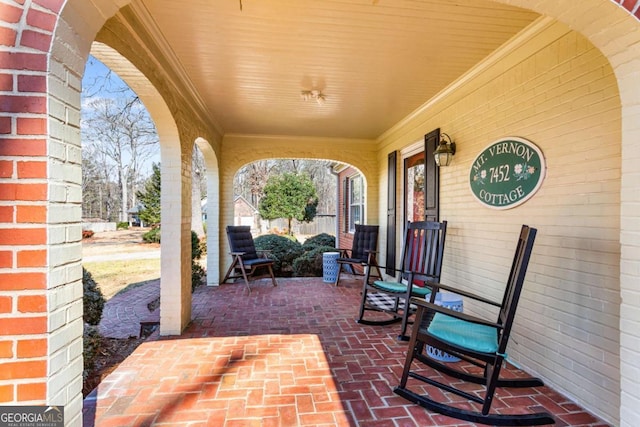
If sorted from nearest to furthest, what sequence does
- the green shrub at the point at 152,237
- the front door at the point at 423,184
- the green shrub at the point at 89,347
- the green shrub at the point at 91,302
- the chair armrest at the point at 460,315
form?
1. the chair armrest at the point at 460,315
2. the green shrub at the point at 89,347
3. the green shrub at the point at 91,302
4. the front door at the point at 423,184
5. the green shrub at the point at 152,237

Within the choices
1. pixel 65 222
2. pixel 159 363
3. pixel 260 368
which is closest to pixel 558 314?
pixel 260 368

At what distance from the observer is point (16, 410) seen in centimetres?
99

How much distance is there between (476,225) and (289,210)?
8.92 m

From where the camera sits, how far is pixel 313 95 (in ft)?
11.7

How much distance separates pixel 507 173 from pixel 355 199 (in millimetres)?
5488

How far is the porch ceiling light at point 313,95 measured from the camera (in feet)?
11.5

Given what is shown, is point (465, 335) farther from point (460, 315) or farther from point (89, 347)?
point (89, 347)

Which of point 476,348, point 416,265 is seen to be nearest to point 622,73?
point 476,348

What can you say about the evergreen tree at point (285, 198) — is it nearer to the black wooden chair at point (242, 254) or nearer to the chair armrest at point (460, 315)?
the black wooden chair at point (242, 254)

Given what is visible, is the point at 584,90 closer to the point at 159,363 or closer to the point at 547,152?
the point at 547,152

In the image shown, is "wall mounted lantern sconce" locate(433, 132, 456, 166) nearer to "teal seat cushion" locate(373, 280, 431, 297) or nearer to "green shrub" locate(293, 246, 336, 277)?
"teal seat cushion" locate(373, 280, 431, 297)

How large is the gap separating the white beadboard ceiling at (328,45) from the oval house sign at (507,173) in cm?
85

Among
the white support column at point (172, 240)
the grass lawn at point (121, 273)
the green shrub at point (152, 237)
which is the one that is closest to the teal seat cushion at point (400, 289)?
the white support column at point (172, 240)

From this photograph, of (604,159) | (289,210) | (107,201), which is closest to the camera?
(604,159)
